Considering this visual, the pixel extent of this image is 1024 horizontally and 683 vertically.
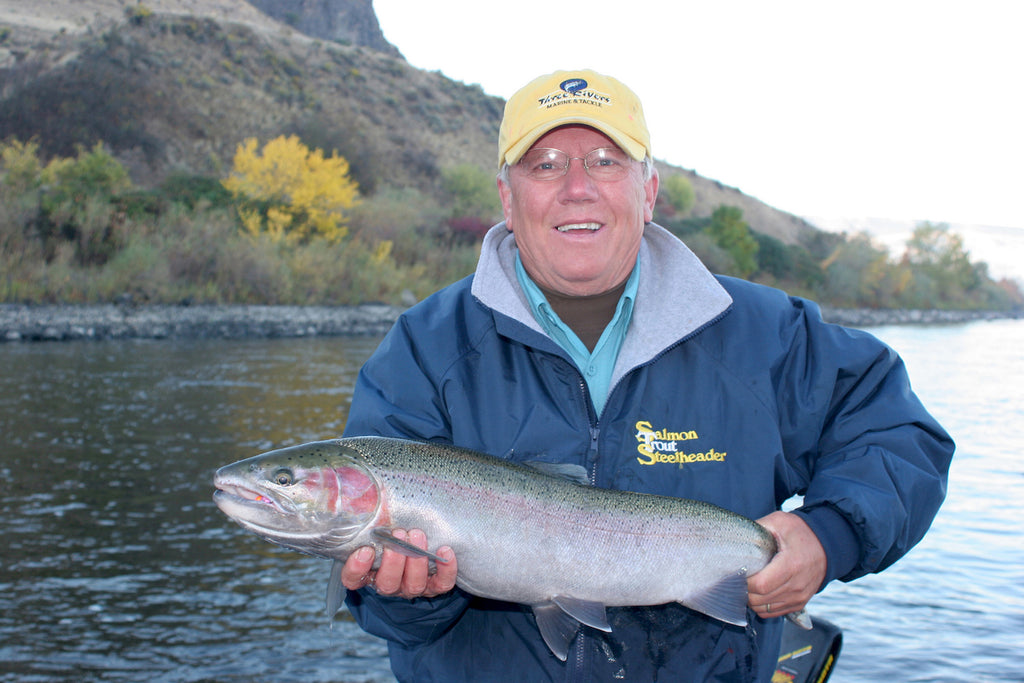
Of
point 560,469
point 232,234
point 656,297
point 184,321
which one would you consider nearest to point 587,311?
point 656,297

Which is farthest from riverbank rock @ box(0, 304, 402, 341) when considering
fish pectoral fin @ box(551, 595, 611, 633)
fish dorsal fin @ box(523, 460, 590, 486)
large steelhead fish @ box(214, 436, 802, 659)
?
fish pectoral fin @ box(551, 595, 611, 633)

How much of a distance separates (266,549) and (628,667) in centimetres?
611

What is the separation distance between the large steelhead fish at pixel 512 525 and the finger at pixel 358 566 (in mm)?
40

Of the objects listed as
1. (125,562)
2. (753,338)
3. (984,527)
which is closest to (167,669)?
(125,562)

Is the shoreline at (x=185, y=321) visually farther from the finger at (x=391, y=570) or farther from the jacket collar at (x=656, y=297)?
the finger at (x=391, y=570)

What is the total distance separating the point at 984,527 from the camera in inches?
369

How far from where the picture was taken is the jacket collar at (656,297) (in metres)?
2.56

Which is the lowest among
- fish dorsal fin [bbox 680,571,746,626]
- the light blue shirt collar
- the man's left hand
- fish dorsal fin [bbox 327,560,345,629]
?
fish dorsal fin [bbox 327,560,345,629]

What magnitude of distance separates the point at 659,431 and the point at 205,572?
19.3ft

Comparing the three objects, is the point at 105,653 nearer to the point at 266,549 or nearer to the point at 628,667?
the point at 266,549

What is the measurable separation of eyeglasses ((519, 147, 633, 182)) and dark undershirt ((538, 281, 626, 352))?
36cm

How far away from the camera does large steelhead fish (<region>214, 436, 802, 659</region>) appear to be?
2.45 metres

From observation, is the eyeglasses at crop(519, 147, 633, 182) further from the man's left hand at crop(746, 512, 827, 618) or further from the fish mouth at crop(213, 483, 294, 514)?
the fish mouth at crop(213, 483, 294, 514)

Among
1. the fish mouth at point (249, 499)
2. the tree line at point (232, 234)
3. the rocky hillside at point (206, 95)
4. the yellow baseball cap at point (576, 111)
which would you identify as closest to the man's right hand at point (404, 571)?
the fish mouth at point (249, 499)
